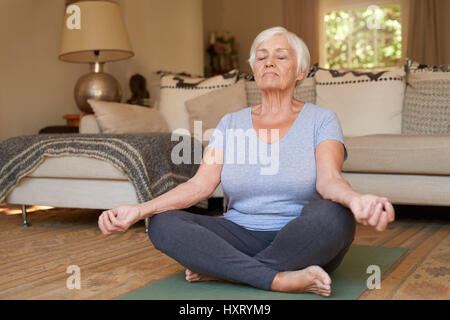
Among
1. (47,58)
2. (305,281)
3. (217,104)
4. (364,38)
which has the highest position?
(364,38)

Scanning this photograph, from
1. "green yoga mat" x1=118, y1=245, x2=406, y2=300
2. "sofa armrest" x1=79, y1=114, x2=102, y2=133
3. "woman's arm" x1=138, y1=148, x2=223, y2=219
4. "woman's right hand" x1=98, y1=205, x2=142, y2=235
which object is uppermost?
"sofa armrest" x1=79, y1=114, x2=102, y2=133

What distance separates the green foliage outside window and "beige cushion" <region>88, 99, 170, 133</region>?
4.57 m

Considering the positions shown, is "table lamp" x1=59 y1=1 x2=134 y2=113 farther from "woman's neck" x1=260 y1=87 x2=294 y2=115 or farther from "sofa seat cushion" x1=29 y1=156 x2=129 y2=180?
"woman's neck" x1=260 y1=87 x2=294 y2=115

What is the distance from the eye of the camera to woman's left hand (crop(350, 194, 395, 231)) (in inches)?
44.5

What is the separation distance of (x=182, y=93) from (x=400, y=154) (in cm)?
154

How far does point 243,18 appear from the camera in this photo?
25.0ft

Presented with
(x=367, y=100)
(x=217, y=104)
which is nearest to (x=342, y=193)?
(x=367, y=100)

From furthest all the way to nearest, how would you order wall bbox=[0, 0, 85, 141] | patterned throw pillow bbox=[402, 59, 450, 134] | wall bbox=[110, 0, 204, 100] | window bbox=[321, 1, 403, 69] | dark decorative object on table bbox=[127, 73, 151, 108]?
window bbox=[321, 1, 403, 69]
wall bbox=[110, 0, 204, 100]
dark decorative object on table bbox=[127, 73, 151, 108]
wall bbox=[0, 0, 85, 141]
patterned throw pillow bbox=[402, 59, 450, 134]

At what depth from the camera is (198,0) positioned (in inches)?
237

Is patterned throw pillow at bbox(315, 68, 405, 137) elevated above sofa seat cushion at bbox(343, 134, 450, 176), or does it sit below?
above

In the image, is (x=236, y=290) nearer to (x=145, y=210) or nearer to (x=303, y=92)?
(x=145, y=210)

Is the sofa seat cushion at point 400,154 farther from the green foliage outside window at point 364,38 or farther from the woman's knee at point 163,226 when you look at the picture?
the green foliage outside window at point 364,38

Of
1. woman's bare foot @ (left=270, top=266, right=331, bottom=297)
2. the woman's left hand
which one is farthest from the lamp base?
the woman's left hand

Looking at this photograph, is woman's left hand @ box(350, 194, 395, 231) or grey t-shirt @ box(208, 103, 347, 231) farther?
grey t-shirt @ box(208, 103, 347, 231)
